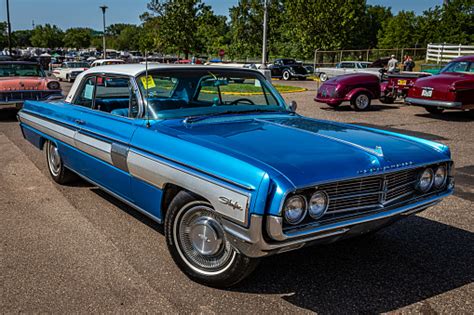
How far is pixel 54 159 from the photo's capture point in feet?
19.0

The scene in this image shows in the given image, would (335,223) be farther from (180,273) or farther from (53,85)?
(53,85)

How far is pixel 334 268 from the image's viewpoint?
359cm

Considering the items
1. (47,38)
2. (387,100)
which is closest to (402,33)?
(387,100)

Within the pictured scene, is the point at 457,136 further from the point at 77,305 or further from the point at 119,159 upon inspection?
the point at 77,305

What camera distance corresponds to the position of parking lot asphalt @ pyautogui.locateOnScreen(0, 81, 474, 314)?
3047mm

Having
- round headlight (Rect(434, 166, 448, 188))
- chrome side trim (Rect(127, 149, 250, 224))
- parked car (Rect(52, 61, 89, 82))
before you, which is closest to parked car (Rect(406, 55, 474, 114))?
round headlight (Rect(434, 166, 448, 188))

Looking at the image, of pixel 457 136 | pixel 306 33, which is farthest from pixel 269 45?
pixel 457 136

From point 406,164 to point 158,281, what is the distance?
1.95 m

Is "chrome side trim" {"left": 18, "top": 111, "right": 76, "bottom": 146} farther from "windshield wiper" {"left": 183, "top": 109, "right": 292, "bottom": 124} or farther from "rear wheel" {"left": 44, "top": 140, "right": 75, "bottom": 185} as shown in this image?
"windshield wiper" {"left": 183, "top": 109, "right": 292, "bottom": 124}

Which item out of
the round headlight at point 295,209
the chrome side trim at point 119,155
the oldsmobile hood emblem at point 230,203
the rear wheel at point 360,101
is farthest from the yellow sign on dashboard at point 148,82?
the rear wheel at point 360,101

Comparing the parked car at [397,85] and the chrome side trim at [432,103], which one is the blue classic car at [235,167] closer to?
the chrome side trim at [432,103]

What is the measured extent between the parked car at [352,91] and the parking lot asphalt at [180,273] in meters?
→ 8.66

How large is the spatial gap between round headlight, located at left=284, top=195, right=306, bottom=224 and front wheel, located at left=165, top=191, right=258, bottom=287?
449 millimetres

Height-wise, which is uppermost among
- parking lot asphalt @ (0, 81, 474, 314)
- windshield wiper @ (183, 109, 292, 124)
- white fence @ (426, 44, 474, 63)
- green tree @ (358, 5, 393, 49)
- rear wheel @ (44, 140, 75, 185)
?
green tree @ (358, 5, 393, 49)
